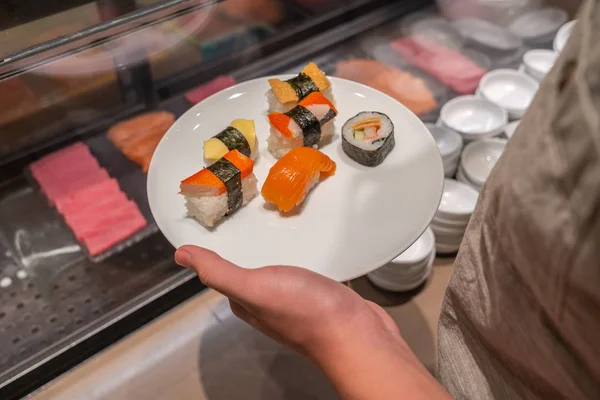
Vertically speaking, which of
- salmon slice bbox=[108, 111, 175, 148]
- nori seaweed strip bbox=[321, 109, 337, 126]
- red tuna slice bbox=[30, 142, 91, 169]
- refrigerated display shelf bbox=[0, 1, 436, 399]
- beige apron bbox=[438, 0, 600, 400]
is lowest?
refrigerated display shelf bbox=[0, 1, 436, 399]

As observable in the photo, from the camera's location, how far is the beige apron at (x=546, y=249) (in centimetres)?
41

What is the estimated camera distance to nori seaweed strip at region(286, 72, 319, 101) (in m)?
1.13

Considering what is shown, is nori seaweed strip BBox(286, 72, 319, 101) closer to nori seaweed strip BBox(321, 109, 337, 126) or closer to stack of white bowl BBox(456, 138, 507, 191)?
nori seaweed strip BBox(321, 109, 337, 126)

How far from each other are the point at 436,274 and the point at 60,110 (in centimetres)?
115

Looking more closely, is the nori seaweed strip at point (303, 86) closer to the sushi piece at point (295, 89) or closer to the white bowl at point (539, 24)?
the sushi piece at point (295, 89)

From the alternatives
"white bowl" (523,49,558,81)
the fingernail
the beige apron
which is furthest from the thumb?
"white bowl" (523,49,558,81)

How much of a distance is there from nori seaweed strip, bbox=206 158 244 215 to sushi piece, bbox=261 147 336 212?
5 cm

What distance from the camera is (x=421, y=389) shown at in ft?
2.03

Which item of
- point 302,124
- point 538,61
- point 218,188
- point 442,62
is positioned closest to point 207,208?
point 218,188

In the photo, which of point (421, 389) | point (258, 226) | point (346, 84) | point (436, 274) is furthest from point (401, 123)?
point (421, 389)

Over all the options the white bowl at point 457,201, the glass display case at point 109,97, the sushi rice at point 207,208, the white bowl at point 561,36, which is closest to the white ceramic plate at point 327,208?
the sushi rice at point 207,208

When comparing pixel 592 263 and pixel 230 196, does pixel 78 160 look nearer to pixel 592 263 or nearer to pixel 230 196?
pixel 230 196

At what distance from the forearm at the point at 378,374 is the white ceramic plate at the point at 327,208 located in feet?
0.70

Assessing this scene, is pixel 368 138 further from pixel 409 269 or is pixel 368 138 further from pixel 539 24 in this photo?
pixel 539 24
